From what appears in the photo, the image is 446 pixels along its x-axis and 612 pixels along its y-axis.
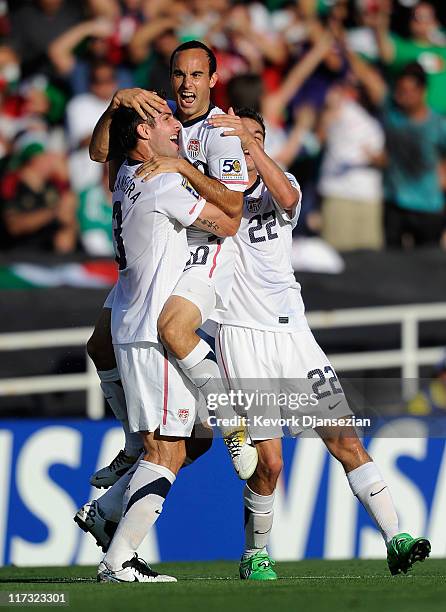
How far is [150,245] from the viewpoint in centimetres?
750

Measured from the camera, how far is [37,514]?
10953mm

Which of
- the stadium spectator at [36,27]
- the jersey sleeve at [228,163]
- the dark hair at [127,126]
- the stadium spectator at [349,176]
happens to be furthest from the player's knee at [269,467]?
the stadium spectator at [36,27]

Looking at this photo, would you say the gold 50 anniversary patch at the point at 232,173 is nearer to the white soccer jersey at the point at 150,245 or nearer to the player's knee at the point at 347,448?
the white soccer jersey at the point at 150,245

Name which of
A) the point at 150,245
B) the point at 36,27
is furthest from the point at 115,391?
the point at 36,27

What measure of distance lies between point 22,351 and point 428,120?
503cm

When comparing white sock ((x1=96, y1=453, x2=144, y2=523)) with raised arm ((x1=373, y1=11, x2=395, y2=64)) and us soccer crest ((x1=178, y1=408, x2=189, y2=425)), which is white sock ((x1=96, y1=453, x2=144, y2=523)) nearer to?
us soccer crest ((x1=178, y1=408, x2=189, y2=425))

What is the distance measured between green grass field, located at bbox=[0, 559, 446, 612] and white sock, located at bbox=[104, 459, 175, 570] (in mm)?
205

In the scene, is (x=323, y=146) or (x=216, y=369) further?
(x=323, y=146)

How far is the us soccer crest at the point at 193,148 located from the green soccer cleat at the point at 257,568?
2.42m

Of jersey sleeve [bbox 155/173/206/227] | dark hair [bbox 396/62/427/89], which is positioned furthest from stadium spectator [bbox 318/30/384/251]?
jersey sleeve [bbox 155/173/206/227]

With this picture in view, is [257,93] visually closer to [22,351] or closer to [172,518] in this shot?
[22,351]

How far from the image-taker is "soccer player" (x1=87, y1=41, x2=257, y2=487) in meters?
7.50

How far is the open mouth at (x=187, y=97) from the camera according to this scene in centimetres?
794

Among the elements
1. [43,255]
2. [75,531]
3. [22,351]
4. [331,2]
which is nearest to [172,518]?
[75,531]
